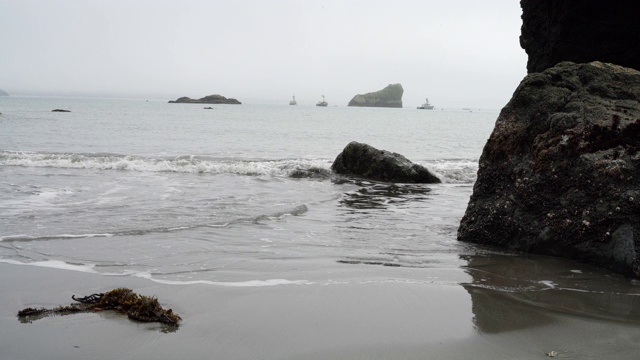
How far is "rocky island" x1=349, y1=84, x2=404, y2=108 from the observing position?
160 metres

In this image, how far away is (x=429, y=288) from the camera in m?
4.41

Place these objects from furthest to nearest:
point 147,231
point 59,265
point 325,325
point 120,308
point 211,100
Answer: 1. point 211,100
2. point 147,231
3. point 59,265
4. point 120,308
5. point 325,325

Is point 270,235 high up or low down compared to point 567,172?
down

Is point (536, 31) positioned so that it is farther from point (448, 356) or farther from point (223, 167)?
point (223, 167)

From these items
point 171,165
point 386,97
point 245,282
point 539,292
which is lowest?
point 171,165

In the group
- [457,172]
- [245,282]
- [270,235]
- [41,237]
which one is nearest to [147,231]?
[41,237]

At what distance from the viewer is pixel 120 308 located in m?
3.73

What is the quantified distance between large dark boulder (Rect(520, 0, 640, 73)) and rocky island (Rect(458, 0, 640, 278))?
160 cm

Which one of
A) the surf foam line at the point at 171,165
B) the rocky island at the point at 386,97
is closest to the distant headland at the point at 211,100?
the rocky island at the point at 386,97

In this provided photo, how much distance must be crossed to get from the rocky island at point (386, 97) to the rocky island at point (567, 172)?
15632cm

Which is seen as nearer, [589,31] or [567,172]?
[567,172]

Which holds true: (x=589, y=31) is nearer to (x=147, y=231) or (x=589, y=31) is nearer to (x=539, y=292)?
(x=539, y=292)

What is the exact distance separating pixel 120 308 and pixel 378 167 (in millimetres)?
9712

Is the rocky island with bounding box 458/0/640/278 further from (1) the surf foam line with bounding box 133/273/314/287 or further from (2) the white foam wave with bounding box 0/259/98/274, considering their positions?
(2) the white foam wave with bounding box 0/259/98/274
